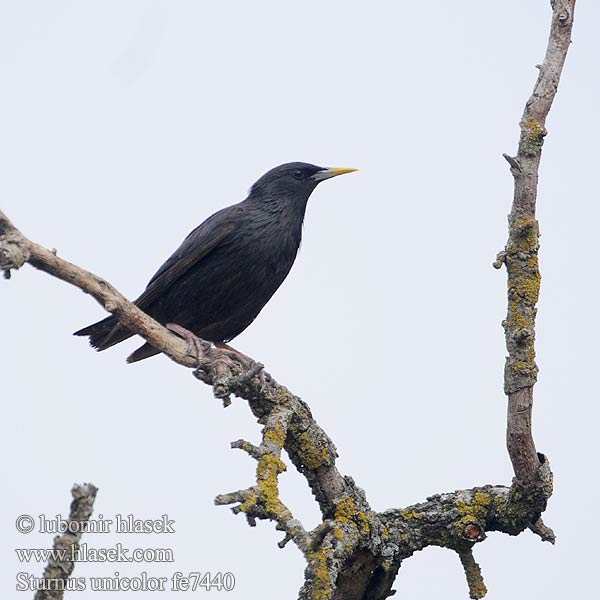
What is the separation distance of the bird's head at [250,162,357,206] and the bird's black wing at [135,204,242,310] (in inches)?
15.4

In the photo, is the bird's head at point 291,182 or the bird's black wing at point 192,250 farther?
the bird's head at point 291,182

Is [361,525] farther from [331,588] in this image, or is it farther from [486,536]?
[331,588]

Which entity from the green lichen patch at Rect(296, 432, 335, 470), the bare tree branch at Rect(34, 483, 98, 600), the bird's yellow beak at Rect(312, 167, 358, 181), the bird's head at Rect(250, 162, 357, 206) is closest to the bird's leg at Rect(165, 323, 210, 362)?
the green lichen patch at Rect(296, 432, 335, 470)

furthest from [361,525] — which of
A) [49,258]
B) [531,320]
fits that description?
[49,258]

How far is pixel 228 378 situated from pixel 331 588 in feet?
4.79

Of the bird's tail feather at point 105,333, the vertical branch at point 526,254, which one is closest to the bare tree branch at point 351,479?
the vertical branch at point 526,254

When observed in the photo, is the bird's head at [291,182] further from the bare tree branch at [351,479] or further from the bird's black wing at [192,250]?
the bare tree branch at [351,479]

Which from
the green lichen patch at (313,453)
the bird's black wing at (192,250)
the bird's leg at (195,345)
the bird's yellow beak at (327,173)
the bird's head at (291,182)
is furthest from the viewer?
the bird's yellow beak at (327,173)

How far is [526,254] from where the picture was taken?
491 centimetres

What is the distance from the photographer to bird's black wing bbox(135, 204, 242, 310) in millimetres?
7008

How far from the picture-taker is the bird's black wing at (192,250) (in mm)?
7008

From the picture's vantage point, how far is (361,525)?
515 cm

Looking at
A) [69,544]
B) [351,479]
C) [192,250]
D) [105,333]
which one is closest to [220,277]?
[192,250]

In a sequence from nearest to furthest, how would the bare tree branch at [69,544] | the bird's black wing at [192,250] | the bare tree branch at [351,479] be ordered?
the bare tree branch at [69,544] → the bare tree branch at [351,479] → the bird's black wing at [192,250]
